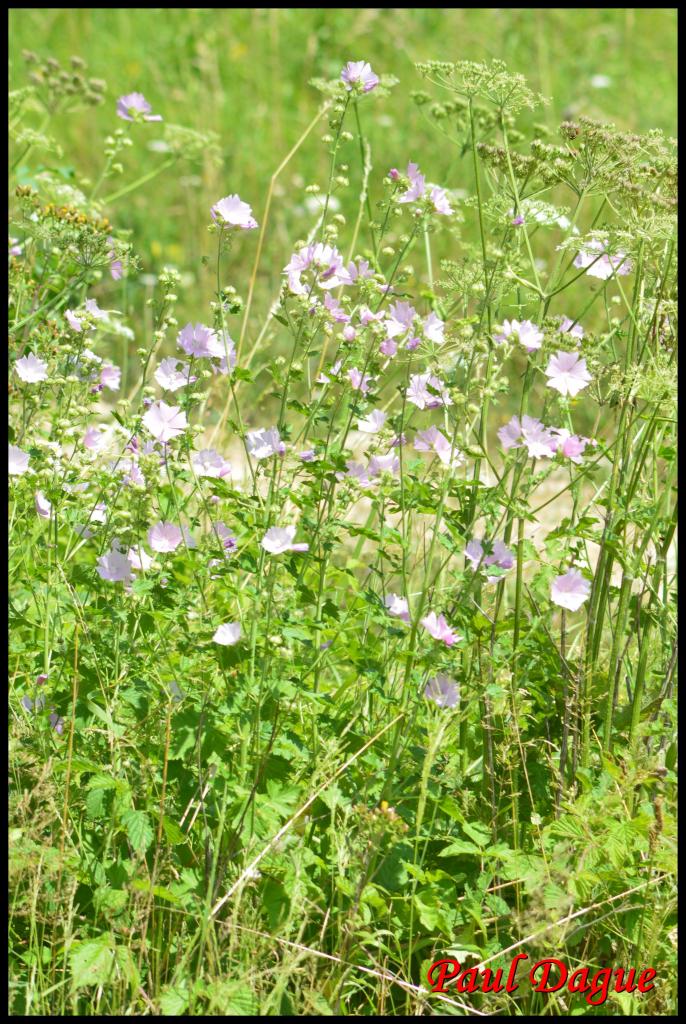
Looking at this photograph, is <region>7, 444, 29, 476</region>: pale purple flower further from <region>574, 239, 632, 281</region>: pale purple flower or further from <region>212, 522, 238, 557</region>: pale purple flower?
<region>574, 239, 632, 281</region>: pale purple flower

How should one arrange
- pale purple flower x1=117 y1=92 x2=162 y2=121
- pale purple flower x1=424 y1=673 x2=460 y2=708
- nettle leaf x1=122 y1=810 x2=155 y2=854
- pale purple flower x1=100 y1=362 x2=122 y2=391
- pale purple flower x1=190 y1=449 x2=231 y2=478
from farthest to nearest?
pale purple flower x1=117 y1=92 x2=162 y2=121, pale purple flower x1=100 y1=362 x2=122 y2=391, pale purple flower x1=190 y1=449 x2=231 y2=478, pale purple flower x1=424 y1=673 x2=460 y2=708, nettle leaf x1=122 y1=810 x2=155 y2=854

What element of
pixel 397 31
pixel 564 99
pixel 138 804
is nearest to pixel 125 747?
pixel 138 804

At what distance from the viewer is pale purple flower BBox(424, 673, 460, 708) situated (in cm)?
206

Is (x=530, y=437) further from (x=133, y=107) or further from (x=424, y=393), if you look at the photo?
(x=133, y=107)

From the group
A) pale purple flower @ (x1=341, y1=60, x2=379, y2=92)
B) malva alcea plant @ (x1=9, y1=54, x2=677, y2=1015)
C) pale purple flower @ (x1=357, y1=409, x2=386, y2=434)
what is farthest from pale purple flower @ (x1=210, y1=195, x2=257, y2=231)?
pale purple flower @ (x1=357, y1=409, x2=386, y2=434)

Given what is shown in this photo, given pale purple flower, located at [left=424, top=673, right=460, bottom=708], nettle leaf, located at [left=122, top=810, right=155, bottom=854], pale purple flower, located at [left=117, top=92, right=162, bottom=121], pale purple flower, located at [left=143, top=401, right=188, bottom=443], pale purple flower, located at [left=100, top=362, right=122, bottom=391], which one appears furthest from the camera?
pale purple flower, located at [left=117, top=92, right=162, bottom=121]

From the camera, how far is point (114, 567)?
2.18m

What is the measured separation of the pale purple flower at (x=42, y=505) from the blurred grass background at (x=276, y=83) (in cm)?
347

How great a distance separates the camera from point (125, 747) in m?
2.11

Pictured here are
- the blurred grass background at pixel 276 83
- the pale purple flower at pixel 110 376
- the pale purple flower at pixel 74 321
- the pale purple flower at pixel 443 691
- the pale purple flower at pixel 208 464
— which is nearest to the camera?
the pale purple flower at pixel 443 691

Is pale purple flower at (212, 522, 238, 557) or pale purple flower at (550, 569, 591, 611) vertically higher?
pale purple flower at (212, 522, 238, 557)

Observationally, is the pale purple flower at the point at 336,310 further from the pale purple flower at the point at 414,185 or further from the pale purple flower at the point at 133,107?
the pale purple flower at the point at 133,107

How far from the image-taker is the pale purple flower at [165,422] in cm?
216

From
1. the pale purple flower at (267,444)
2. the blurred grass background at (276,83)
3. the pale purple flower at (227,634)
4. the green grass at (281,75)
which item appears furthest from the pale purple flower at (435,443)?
the green grass at (281,75)
